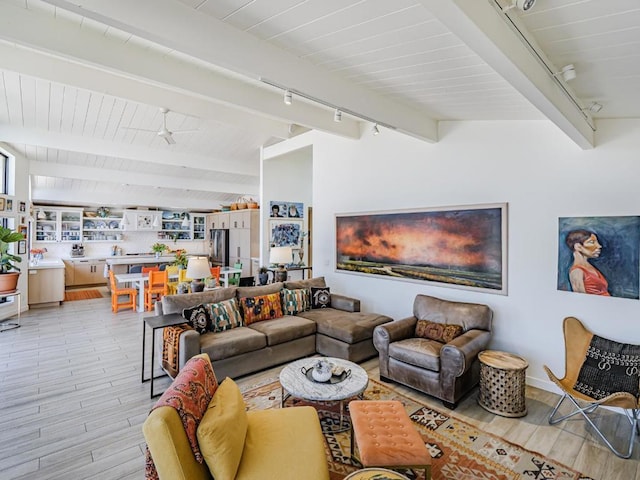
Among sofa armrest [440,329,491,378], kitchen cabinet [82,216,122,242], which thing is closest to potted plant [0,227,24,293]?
kitchen cabinet [82,216,122,242]

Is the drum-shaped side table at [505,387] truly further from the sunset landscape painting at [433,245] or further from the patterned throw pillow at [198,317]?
the patterned throw pillow at [198,317]

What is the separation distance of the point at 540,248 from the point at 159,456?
12.4 ft

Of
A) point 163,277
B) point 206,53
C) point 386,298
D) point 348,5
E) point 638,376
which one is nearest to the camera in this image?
point 348,5

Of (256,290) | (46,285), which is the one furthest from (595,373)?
(46,285)

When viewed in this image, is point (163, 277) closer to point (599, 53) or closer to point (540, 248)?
point (540, 248)

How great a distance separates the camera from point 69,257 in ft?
31.7

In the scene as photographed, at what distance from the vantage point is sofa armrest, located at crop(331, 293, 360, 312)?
4844 millimetres

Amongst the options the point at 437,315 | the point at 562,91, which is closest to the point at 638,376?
the point at 437,315

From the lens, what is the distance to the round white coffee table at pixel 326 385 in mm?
2463

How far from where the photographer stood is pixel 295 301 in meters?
4.78

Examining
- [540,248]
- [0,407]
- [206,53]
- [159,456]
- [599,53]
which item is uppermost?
[206,53]

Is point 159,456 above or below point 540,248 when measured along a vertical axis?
below

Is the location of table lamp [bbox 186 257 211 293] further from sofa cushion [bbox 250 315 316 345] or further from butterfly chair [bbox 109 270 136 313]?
butterfly chair [bbox 109 270 136 313]

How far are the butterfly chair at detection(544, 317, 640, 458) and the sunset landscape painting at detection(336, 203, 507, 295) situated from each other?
0.82 metres
